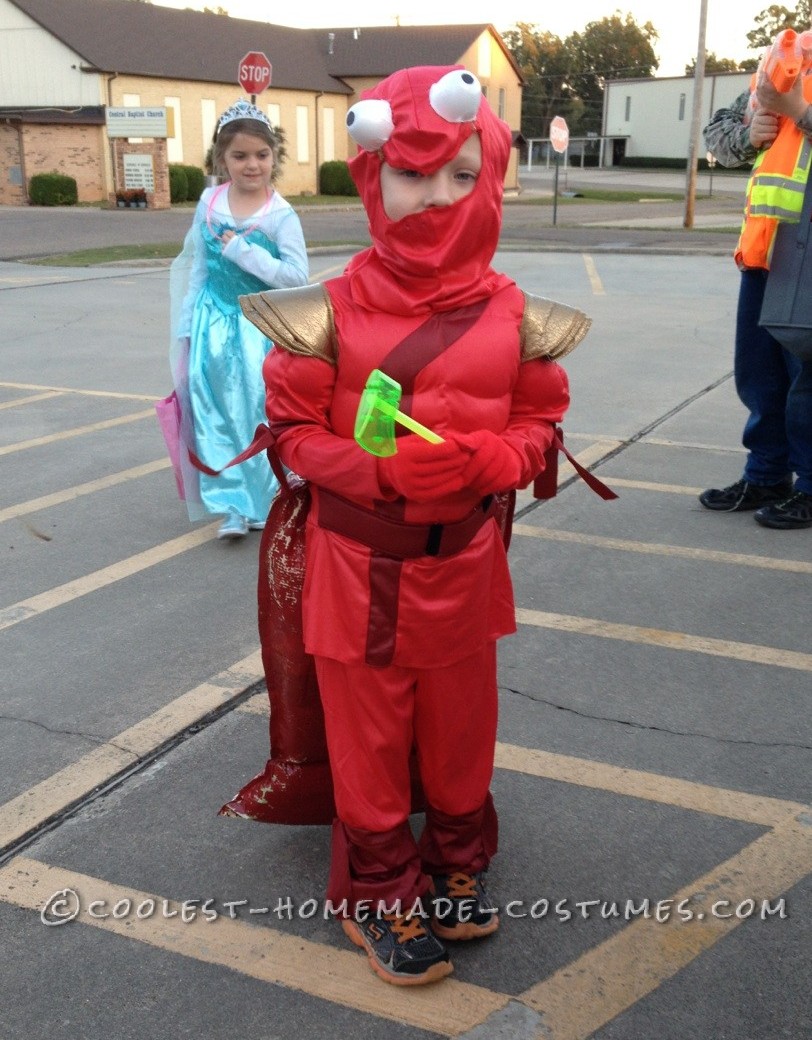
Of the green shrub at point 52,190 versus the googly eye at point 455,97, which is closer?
the googly eye at point 455,97

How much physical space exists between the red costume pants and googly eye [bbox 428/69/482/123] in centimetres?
110

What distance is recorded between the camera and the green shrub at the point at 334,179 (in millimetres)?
45406

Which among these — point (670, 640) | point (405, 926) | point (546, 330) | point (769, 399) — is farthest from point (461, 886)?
point (769, 399)

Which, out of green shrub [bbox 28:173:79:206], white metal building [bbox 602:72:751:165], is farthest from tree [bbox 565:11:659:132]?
green shrub [bbox 28:173:79:206]

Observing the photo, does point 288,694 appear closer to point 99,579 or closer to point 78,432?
point 99,579

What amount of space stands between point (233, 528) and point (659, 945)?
3.05 m

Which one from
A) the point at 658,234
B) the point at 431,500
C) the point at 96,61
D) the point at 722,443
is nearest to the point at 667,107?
the point at 96,61

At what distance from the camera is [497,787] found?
315 cm

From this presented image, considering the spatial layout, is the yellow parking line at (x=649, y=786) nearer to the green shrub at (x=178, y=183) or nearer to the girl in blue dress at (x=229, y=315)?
the girl in blue dress at (x=229, y=315)

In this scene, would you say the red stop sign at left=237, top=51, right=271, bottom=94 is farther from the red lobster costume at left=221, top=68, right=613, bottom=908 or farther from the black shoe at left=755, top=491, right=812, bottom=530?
the red lobster costume at left=221, top=68, right=613, bottom=908

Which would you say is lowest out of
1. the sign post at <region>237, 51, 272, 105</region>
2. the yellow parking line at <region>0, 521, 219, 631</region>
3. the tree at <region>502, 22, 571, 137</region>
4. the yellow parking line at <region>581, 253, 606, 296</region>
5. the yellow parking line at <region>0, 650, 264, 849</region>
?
the yellow parking line at <region>0, 521, 219, 631</region>

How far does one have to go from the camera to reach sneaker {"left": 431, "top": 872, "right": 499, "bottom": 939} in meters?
2.49

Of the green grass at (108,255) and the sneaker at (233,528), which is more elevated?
the green grass at (108,255)

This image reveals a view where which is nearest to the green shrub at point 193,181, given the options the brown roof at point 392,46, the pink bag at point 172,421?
the brown roof at point 392,46
